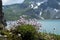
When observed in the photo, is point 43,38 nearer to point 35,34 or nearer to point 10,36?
point 35,34

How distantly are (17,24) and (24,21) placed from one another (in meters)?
0.36

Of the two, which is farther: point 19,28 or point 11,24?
point 11,24

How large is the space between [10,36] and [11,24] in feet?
4.15

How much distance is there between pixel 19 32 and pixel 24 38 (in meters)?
0.35

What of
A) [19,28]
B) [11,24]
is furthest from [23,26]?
[11,24]

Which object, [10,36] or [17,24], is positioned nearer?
[10,36]

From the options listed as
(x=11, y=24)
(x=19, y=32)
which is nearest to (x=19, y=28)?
(x=19, y=32)

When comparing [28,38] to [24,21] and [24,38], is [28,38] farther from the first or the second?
[24,21]

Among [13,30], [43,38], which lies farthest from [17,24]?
[43,38]

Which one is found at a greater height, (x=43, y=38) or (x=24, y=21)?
(x=24, y=21)

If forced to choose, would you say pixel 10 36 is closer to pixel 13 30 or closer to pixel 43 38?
pixel 13 30

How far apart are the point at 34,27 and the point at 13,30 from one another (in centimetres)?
91

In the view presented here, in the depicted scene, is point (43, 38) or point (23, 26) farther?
point (43, 38)

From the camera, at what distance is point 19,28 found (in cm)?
1076
